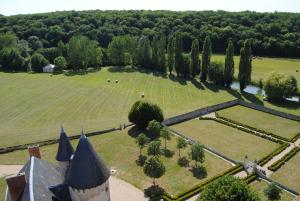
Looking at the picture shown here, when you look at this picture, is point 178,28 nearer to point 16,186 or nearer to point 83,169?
point 83,169

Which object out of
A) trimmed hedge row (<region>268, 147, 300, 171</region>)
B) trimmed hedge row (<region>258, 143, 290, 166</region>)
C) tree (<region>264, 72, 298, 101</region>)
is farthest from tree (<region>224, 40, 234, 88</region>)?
trimmed hedge row (<region>268, 147, 300, 171</region>)

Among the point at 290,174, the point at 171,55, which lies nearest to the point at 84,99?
the point at 171,55

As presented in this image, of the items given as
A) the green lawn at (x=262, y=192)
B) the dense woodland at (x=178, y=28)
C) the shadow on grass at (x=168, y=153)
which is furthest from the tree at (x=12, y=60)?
the green lawn at (x=262, y=192)

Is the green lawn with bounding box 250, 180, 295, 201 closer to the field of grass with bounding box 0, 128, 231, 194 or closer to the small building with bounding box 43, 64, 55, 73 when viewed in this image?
the field of grass with bounding box 0, 128, 231, 194

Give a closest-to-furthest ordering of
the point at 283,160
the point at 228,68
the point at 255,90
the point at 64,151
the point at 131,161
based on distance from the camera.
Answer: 1. the point at 64,151
2. the point at 283,160
3. the point at 131,161
4. the point at 228,68
5. the point at 255,90

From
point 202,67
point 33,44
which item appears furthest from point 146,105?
point 33,44

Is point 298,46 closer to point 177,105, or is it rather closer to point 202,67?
point 202,67

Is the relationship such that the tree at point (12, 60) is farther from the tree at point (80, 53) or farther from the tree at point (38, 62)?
the tree at point (80, 53)
